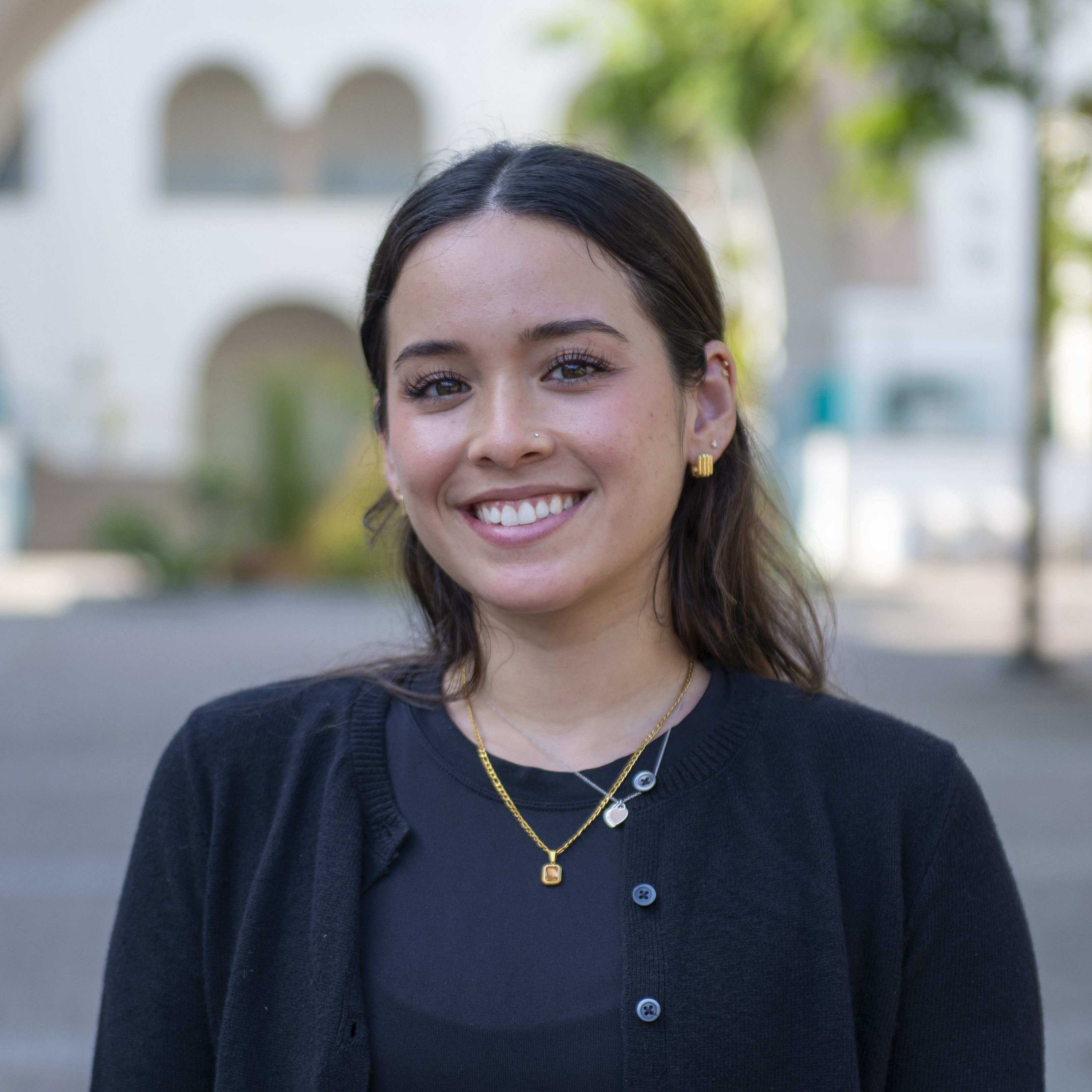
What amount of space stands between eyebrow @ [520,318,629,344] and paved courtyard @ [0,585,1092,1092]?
2.27 ft

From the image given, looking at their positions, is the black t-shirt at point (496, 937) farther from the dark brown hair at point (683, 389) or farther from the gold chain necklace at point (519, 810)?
the dark brown hair at point (683, 389)

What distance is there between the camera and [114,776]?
7.26 m

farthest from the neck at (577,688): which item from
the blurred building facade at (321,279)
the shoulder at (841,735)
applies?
the blurred building facade at (321,279)

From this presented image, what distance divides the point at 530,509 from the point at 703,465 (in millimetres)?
294

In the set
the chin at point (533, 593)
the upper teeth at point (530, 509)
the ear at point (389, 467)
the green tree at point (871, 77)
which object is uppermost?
the green tree at point (871, 77)

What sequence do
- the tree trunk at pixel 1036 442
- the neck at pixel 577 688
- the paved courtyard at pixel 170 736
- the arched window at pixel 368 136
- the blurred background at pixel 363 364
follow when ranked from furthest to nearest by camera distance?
the arched window at pixel 368 136 → the tree trunk at pixel 1036 442 → the blurred background at pixel 363 364 → the paved courtyard at pixel 170 736 → the neck at pixel 577 688

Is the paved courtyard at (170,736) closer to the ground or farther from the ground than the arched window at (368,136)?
closer to the ground

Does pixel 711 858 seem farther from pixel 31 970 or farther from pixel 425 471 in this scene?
pixel 31 970

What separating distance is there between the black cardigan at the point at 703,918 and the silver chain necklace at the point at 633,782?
0.07ft

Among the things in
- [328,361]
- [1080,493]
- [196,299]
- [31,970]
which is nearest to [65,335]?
[196,299]

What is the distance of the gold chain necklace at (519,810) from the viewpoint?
1.66 metres

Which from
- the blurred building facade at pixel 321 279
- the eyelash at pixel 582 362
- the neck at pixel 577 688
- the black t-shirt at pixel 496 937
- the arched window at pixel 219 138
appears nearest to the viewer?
the black t-shirt at pixel 496 937

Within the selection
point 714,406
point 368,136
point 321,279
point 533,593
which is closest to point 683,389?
point 714,406

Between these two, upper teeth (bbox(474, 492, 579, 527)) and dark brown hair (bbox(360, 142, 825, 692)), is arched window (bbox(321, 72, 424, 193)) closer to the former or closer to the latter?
dark brown hair (bbox(360, 142, 825, 692))
